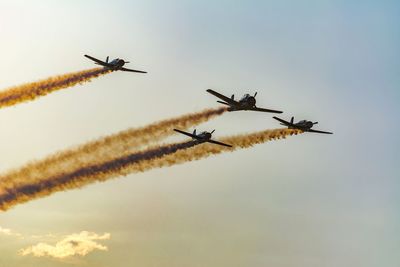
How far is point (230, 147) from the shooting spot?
10312cm

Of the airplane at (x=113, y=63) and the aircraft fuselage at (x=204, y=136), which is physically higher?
the airplane at (x=113, y=63)

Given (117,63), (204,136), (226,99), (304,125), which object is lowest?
(204,136)

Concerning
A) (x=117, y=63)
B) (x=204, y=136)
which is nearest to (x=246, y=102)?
(x=204, y=136)

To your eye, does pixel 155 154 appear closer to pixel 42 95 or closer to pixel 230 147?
pixel 230 147

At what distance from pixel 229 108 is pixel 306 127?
14.9 meters

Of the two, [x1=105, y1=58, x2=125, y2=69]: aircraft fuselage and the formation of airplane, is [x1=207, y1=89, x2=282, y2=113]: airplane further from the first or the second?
[x1=105, y1=58, x2=125, y2=69]: aircraft fuselage

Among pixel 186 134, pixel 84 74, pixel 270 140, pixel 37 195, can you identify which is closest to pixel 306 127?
pixel 270 140

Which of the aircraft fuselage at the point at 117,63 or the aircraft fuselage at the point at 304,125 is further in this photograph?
the aircraft fuselage at the point at 117,63

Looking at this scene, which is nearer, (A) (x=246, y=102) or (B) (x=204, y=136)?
(A) (x=246, y=102)

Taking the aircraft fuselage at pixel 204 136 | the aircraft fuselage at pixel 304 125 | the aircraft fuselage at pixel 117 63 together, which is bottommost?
the aircraft fuselage at pixel 204 136

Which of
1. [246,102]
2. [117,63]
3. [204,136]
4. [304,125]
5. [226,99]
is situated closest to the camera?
[246,102]

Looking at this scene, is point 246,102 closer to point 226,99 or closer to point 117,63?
point 226,99

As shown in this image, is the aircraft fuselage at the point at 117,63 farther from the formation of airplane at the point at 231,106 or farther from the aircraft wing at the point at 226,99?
the aircraft wing at the point at 226,99

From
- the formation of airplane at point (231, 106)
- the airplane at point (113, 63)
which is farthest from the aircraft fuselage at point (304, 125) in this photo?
the airplane at point (113, 63)
